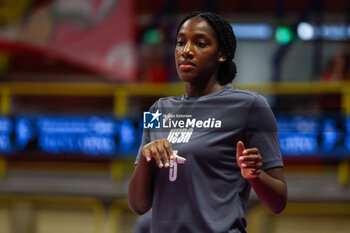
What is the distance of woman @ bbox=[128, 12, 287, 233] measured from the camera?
77.8 inches

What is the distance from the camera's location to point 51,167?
26.0 ft

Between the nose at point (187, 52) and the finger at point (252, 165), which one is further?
the nose at point (187, 52)

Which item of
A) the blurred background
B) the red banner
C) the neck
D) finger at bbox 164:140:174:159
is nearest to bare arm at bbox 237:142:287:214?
finger at bbox 164:140:174:159

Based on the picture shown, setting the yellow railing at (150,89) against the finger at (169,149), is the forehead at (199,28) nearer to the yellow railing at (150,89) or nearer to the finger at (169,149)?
the finger at (169,149)

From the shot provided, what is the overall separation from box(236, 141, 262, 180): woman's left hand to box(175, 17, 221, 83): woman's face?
0.35 metres

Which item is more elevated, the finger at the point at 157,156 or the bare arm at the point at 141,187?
the finger at the point at 157,156

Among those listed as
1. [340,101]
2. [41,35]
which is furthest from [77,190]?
[340,101]

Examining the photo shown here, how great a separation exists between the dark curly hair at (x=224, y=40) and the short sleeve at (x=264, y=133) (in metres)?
0.20

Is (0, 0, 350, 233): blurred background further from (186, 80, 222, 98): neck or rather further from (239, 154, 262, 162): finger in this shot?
(239, 154, 262, 162): finger

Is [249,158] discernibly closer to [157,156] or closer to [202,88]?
[157,156]

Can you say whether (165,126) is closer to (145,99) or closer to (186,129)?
(186,129)

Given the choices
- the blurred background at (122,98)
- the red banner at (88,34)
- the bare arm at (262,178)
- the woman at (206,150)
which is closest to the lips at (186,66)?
the woman at (206,150)

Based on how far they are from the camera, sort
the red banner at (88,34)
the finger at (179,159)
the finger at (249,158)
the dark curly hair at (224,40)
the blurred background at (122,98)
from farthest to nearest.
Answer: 1. the red banner at (88,34)
2. the blurred background at (122,98)
3. the dark curly hair at (224,40)
4. the finger at (179,159)
5. the finger at (249,158)

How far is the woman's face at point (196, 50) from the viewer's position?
2.05 m
